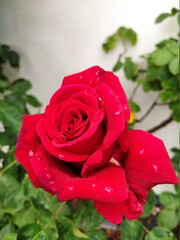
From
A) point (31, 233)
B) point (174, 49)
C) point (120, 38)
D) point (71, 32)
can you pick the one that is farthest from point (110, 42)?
point (31, 233)

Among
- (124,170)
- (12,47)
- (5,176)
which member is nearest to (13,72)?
(12,47)

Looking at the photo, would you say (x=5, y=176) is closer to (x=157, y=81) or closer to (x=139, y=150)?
(x=139, y=150)

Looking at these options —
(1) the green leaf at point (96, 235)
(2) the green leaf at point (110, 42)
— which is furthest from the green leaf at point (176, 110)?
(1) the green leaf at point (96, 235)

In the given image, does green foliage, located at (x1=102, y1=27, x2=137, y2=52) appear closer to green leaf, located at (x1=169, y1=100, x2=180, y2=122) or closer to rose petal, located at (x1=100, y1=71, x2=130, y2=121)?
green leaf, located at (x1=169, y1=100, x2=180, y2=122)

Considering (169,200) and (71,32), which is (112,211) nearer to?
(169,200)

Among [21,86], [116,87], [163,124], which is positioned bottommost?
[163,124]

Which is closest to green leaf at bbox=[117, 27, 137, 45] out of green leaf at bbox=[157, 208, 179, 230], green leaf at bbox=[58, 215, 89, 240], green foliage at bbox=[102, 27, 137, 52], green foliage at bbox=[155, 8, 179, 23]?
green foliage at bbox=[102, 27, 137, 52]

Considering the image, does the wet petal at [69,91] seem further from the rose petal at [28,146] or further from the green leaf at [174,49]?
the green leaf at [174,49]
